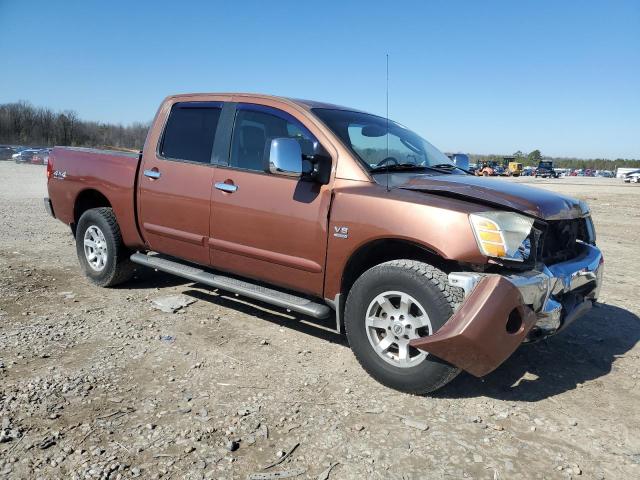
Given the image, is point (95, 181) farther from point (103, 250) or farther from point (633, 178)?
point (633, 178)

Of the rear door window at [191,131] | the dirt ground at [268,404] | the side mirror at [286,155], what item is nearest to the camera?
the dirt ground at [268,404]

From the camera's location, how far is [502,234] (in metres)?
2.89

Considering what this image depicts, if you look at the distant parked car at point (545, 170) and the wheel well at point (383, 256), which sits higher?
the distant parked car at point (545, 170)

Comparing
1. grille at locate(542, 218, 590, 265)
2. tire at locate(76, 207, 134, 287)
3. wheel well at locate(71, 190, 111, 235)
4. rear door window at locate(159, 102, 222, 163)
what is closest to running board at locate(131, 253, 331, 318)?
tire at locate(76, 207, 134, 287)

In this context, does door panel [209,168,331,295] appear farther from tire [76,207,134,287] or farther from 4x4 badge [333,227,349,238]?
tire [76,207,134,287]

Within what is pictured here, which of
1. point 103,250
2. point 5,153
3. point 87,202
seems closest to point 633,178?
point 87,202

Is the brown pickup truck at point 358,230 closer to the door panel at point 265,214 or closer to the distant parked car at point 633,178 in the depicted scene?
the door panel at point 265,214

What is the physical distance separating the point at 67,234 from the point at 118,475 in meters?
7.02

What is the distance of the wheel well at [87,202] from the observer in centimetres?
542

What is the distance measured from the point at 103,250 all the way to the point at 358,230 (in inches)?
125

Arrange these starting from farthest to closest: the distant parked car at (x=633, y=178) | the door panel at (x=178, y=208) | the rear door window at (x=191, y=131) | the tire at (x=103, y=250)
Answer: the distant parked car at (x=633, y=178) < the tire at (x=103, y=250) < the rear door window at (x=191, y=131) < the door panel at (x=178, y=208)

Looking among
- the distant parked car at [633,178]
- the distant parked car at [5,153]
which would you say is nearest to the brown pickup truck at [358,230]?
the distant parked car at [633,178]

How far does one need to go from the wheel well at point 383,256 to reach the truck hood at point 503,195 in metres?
0.39

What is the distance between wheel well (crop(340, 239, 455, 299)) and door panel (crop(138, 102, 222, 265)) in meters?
1.39
